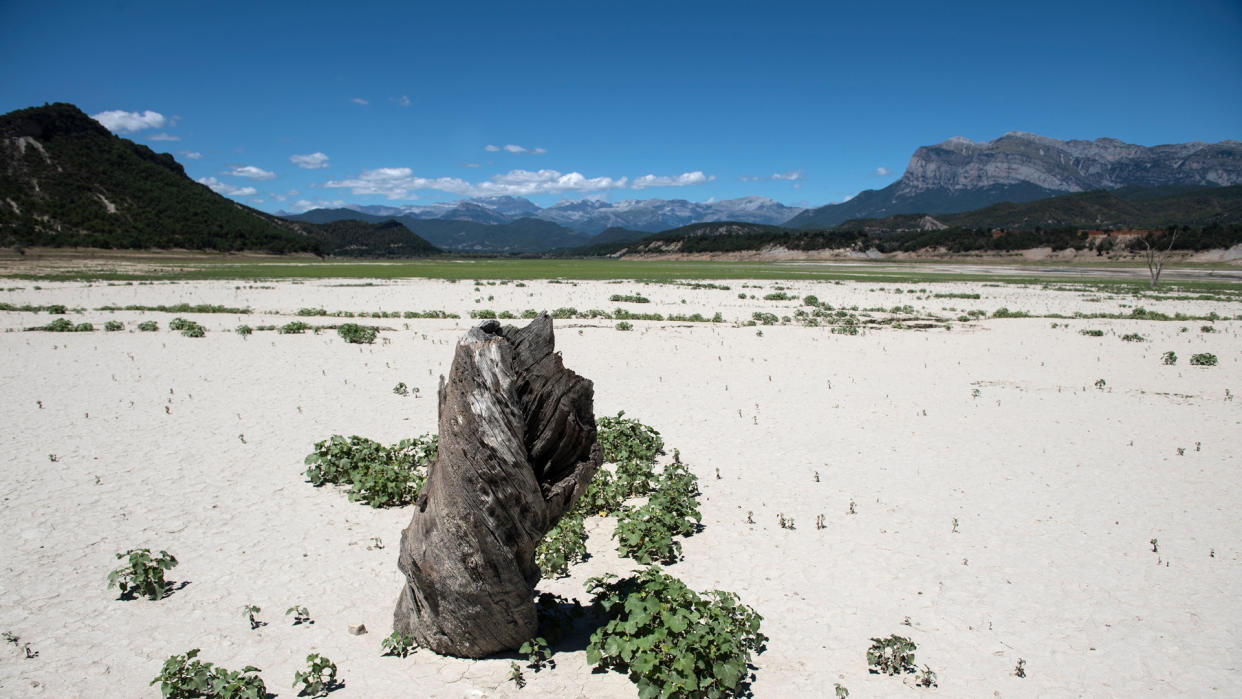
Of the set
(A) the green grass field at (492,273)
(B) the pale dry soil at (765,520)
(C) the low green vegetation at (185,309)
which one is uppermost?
(A) the green grass field at (492,273)

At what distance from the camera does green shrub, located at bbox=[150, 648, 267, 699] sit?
3941mm

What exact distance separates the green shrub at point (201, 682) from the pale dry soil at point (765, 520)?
314 millimetres

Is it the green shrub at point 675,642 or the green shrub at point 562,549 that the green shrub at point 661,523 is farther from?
the green shrub at point 675,642

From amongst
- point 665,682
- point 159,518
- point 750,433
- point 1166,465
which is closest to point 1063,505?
point 1166,465

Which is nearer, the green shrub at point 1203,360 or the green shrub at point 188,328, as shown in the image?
the green shrub at point 1203,360

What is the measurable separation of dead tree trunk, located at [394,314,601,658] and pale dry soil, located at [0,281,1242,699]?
0.42 meters

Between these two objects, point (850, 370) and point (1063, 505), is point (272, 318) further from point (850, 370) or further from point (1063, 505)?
point (1063, 505)

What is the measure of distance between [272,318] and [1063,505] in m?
28.5

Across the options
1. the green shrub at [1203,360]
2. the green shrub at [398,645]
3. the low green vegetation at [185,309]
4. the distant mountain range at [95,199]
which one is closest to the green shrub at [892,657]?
the green shrub at [398,645]

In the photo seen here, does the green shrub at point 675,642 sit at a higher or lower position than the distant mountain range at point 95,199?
lower

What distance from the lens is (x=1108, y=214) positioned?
606 feet

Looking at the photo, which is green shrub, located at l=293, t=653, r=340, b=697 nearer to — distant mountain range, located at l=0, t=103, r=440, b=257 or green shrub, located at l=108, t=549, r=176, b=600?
green shrub, located at l=108, t=549, r=176, b=600

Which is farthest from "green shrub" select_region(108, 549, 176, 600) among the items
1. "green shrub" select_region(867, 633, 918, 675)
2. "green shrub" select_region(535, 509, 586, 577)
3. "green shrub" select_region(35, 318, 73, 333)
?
"green shrub" select_region(35, 318, 73, 333)

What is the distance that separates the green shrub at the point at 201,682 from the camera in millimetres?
3941
